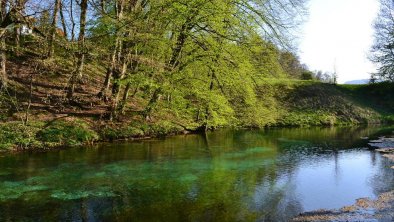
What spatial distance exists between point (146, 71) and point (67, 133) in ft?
18.8

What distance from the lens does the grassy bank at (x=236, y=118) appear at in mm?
18922

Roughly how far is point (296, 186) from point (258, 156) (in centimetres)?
578

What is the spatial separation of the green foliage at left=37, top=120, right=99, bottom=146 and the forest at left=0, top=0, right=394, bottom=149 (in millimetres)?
51

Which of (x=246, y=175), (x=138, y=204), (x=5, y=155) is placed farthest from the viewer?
(x=5, y=155)

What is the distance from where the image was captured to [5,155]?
1655 centimetres

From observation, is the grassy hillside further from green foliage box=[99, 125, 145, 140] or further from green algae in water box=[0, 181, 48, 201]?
green algae in water box=[0, 181, 48, 201]

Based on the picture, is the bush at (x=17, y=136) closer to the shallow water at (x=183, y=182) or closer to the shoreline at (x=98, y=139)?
the shoreline at (x=98, y=139)

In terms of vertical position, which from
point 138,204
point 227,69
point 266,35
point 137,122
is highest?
point 266,35

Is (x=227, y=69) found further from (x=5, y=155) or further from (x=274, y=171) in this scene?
(x=5, y=155)

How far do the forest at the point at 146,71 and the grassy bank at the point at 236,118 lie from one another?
0.08 m

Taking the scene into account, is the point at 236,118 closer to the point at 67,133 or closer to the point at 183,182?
the point at 67,133

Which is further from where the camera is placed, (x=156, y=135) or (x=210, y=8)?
(x=156, y=135)

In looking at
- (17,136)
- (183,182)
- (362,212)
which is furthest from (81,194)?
(17,136)

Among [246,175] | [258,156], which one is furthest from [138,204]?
[258,156]
